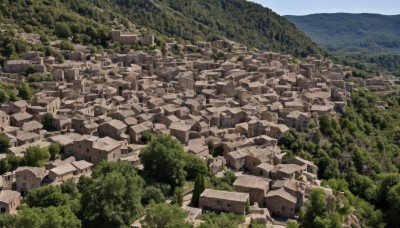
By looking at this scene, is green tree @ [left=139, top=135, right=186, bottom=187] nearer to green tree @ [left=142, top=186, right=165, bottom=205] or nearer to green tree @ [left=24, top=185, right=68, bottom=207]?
green tree @ [left=142, top=186, right=165, bottom=205]

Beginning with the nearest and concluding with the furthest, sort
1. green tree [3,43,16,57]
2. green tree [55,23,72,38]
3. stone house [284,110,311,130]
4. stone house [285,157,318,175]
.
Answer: stone house [285,157,318,175] < stone house [284,110,311,130] < green tree [3,43,16,57] < green tree [55,23,72,38]

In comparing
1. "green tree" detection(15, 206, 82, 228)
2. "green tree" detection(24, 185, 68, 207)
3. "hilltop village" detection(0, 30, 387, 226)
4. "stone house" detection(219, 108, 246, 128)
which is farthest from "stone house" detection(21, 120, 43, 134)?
"stone house" detection(219, 108, 246, 128)

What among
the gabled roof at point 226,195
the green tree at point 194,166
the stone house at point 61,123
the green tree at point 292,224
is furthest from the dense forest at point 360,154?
the stone house at point 61,123

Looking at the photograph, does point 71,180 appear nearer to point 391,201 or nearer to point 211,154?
point 211,154

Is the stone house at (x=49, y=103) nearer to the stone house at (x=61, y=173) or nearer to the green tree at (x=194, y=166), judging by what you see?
the stone house at (x=61, y=173)

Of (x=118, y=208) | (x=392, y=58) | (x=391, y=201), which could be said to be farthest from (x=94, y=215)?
(x=392, y=58)
